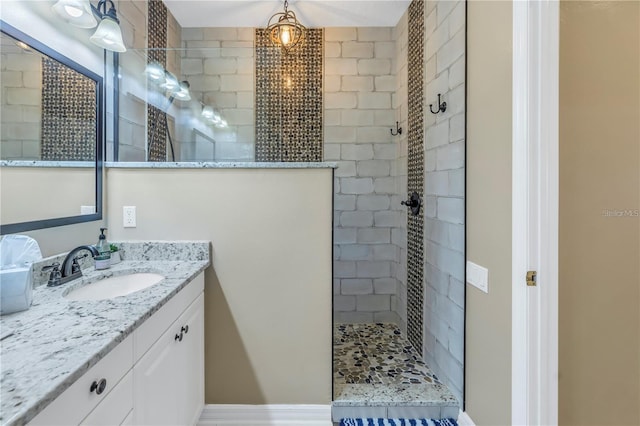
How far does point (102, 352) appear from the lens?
32.0 inches

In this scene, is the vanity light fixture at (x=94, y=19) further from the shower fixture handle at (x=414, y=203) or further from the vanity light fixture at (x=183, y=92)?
the shower fixture handle at (x=414, y=203)

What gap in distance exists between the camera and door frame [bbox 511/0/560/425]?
1.19 m

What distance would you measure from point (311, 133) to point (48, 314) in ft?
7.71

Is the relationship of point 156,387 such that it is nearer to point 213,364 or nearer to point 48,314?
point 48,314

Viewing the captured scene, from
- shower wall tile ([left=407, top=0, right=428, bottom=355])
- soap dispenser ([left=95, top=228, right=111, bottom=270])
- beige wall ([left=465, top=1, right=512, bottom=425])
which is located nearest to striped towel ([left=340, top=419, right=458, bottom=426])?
beige wall ([left=465, top=1, right=512, bottom=425])

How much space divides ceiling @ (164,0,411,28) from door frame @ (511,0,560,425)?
1.72m

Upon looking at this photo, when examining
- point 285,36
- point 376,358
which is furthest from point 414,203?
point 285,36

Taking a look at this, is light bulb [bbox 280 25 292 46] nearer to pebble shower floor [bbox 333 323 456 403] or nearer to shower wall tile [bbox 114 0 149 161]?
shower wall tile [bbox 114 0 149 161]

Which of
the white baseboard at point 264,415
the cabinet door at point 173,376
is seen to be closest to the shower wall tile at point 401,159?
the white baseboard at point 264,415

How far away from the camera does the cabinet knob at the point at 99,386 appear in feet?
2.66

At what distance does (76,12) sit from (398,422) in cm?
269

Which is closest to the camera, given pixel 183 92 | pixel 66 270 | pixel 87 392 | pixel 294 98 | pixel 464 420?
pixel 87 392

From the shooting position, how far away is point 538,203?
120cm

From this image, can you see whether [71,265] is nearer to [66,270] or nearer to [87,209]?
[66,270]
